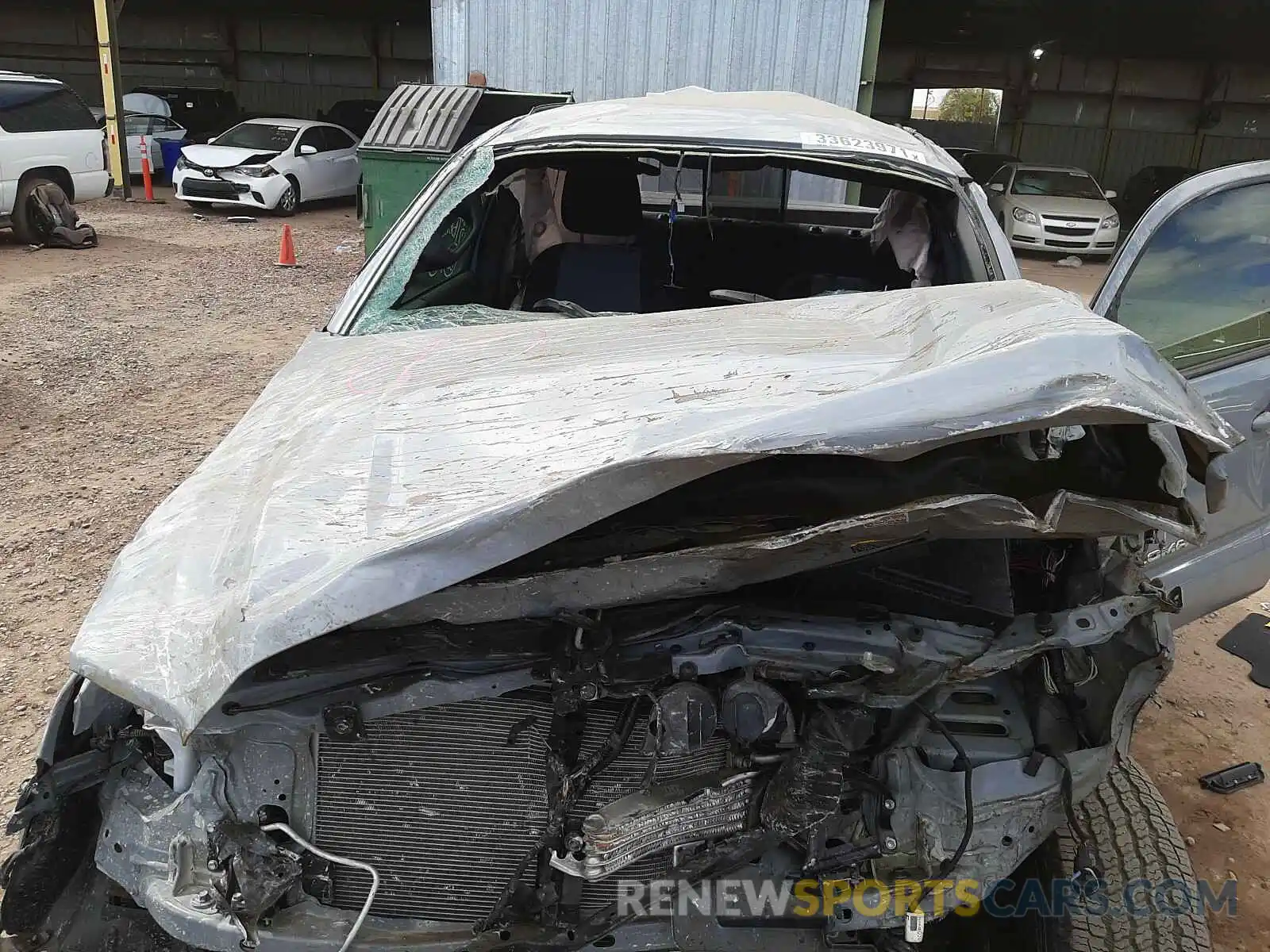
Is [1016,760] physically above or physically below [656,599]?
below

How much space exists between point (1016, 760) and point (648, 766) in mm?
656

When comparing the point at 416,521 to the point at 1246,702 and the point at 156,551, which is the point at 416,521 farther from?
the point at 1246,702

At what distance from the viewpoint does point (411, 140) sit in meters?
6.68

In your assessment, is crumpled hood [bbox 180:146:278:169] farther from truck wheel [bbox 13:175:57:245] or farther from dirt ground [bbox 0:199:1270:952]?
truck wheel [bbox 13:175:57:245]

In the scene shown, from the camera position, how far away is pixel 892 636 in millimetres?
1633

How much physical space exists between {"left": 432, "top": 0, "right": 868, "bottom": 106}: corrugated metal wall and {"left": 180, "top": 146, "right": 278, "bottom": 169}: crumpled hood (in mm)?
5053

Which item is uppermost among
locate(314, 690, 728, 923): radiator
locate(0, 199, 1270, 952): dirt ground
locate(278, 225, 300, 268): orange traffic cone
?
locate(314, 690, 728, 923): radiator

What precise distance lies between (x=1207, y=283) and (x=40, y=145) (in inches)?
427

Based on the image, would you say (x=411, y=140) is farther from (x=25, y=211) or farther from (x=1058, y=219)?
(x=1058, y=219)

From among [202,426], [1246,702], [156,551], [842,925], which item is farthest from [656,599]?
[202,426]

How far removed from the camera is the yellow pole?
12.5 metres

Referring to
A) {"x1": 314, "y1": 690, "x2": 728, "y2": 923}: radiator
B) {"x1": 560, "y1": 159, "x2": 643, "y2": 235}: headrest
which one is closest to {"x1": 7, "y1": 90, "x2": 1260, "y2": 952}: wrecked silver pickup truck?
{"x1": 314, "y1": 690, "x2": 728, "y2": 923}: radiator

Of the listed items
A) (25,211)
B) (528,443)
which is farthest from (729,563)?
(25,211)

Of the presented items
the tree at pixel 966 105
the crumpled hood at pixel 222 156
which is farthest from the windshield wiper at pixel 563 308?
the tree at pixel 966 105
